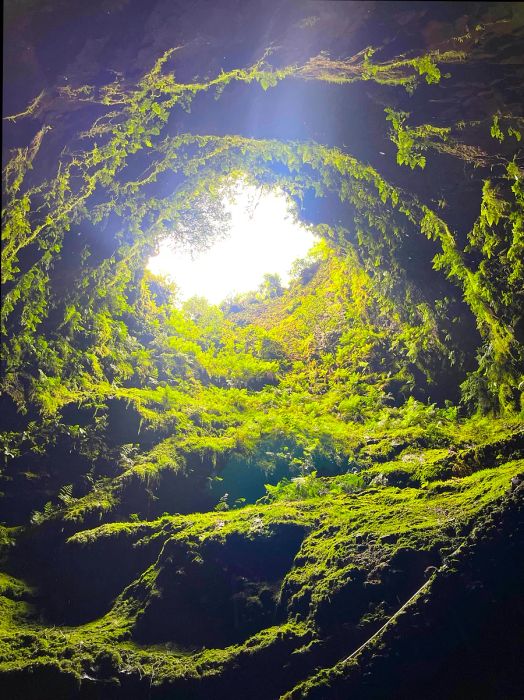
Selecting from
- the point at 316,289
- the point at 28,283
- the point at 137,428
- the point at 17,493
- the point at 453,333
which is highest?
the point at 316,289

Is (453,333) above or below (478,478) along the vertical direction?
above

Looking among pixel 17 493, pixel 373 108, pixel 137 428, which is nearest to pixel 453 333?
pixel 373 108

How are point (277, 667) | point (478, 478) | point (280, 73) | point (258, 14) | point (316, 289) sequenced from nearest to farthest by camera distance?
point (277, 667) < point (258, 14) < point (478, 478) < point (280, 73) < point (316, 289)

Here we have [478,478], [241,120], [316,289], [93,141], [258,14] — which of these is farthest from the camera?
[316,289]

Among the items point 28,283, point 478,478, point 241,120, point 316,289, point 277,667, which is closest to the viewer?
point 277,667

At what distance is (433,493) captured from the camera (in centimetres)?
411

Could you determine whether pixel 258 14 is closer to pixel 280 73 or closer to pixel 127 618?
pixel 280 73

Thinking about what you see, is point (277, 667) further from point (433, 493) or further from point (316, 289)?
point (316, 289)

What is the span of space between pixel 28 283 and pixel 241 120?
3367 millimetres

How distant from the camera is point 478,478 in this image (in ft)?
12.8

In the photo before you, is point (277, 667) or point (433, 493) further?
point (433, 493)

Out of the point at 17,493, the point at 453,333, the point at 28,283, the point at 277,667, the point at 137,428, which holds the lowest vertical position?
the point at 277,667

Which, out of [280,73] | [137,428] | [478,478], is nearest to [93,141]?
[280,73]

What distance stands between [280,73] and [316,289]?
6.03 meters
